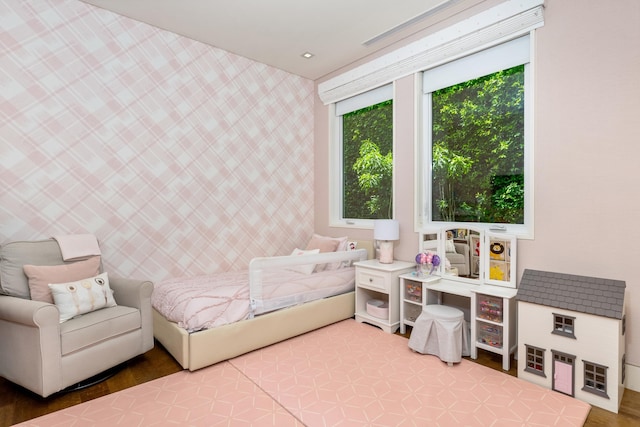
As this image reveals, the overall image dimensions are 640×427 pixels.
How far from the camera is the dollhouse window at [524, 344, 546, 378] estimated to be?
7.19 ft

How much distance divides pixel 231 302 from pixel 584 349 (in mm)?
2378

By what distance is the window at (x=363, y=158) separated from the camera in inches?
150

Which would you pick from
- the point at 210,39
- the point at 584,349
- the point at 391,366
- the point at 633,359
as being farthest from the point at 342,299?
the point at 210,39

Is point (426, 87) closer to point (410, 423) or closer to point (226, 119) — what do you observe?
point (226, 119)

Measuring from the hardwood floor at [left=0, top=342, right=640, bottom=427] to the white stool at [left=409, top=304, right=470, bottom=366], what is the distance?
251 millimetres

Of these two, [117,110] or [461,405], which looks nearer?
[461,405]

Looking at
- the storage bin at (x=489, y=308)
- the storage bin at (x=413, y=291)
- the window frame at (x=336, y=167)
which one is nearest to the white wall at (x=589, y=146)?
the storage bin at (x=489, y=308)

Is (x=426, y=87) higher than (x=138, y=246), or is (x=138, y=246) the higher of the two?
(x=426, y=87)

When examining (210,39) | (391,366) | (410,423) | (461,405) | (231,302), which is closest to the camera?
(410,423)

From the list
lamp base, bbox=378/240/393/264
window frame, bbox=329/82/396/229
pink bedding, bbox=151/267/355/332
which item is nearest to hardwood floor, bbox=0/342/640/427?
pink bedding, bbox=151/267/355/332

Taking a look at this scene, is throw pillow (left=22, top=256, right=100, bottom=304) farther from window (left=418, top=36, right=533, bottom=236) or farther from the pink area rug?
window (left=418, top=36, right=533, bottom=236)

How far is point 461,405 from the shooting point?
198 cm

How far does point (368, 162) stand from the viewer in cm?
405

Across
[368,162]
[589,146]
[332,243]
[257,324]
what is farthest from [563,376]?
[368,162]
